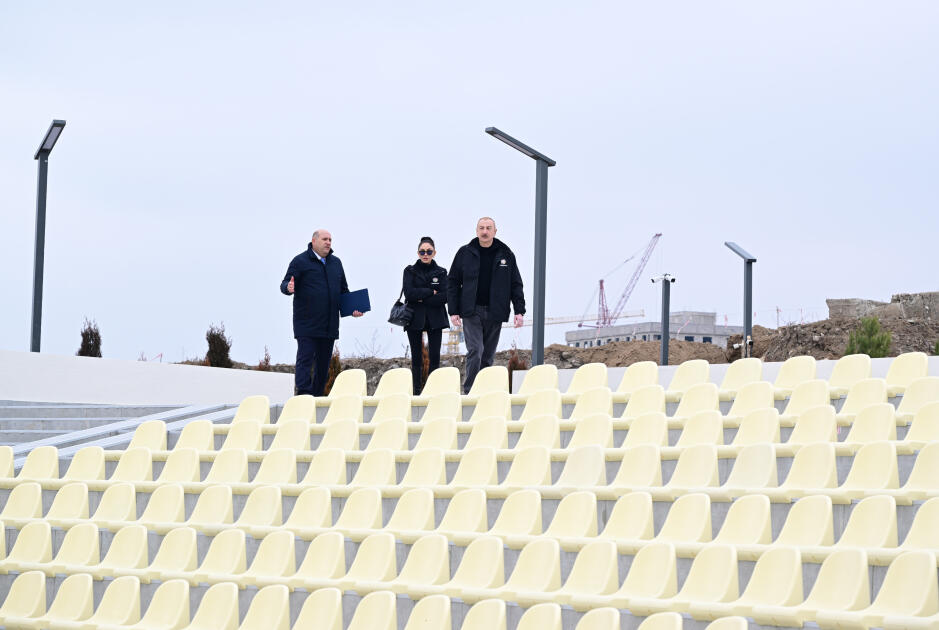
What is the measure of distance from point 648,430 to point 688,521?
1488mm

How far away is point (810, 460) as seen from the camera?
543cm

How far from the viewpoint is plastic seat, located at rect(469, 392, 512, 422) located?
7539 mm

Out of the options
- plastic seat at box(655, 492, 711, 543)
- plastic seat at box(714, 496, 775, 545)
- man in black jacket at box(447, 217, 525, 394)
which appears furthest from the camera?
man in black jacket at box(447, 217, 525, 394)

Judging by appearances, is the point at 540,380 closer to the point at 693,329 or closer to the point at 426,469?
the point at 426,469

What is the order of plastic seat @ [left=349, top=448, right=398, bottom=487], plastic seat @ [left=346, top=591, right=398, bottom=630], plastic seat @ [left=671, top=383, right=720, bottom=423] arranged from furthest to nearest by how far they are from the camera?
plastic seat @ [left=671, top=383, right=720, bottom=423] → plastic seat @ [left=349, top=448, right=398, bottom=487] → plastic seat @ [left=346, top=591, right=398, bottom=630]

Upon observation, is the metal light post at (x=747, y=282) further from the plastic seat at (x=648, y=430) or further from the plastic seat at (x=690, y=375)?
the plastic seat at (x=648, y=430)

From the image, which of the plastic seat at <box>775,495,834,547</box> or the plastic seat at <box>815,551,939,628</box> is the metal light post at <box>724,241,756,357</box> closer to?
the plastic seat at <box>775,495,834,547</box>

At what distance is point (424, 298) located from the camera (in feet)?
30.1

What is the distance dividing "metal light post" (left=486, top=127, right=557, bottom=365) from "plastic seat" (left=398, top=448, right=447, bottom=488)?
371 cm

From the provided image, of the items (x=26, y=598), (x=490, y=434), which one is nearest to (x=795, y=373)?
(x=490, y=434)

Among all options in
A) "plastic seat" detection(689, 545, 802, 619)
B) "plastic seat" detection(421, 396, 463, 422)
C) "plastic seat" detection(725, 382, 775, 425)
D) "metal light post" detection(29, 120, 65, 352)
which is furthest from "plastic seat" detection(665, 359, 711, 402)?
"metal light post" detection(29, 120, 65, 352)

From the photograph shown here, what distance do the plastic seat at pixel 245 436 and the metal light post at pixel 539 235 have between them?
316 cm

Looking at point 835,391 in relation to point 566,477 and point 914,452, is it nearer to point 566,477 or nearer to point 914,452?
point 914,452

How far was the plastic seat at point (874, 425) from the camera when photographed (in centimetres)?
588
